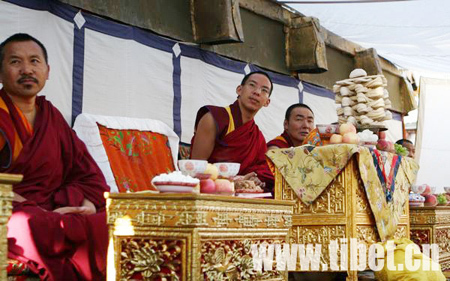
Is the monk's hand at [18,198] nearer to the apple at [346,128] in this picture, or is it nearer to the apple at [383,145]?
the apple at [346,128]

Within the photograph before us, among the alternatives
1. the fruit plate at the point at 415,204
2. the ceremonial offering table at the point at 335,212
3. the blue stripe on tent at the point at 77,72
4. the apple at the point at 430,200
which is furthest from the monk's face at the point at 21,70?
the apple at the point at 430,200

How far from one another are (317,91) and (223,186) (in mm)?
5884

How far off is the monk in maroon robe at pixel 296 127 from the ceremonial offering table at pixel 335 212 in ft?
4.88

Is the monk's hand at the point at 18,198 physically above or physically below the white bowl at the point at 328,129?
below

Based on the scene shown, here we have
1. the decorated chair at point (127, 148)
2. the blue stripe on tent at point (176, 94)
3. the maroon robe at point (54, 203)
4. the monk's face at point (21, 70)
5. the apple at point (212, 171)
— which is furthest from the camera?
the blue stripe on tent at point (176, 94)

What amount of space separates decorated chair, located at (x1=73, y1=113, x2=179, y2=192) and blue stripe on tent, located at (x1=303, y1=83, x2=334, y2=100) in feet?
11.1

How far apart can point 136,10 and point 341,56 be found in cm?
432

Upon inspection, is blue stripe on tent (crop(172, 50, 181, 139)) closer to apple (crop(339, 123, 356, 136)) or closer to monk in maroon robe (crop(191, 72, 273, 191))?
monk in maroon robe (crop(191, 72, 273, 191))

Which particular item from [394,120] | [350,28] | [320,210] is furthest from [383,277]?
[394,120]

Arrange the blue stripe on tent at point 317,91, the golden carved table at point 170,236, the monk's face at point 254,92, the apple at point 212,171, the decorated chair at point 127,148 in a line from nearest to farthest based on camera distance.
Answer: the golden carved table at point 170,236 → the apple at point 212,171 → the decorated chair at point 127,148 → the monk's face at point 254,92 → the blue stripe on tent at point 317,91

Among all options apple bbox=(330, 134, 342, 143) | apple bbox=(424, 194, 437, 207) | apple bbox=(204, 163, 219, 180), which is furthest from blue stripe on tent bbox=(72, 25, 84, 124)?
apple bbox=(424, 194, 437, 207)

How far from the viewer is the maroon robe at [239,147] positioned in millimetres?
5500

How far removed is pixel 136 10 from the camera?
595 centimetres

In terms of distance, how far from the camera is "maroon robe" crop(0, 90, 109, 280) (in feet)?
10.7
